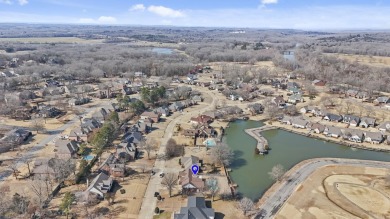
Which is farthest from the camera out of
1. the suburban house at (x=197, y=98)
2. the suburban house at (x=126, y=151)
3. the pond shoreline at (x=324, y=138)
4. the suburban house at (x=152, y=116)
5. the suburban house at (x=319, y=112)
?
the suburban house at (x=197, y=98)

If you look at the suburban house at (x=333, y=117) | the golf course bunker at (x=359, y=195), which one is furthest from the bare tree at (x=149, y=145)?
the suburban house at (x=333, y=117)

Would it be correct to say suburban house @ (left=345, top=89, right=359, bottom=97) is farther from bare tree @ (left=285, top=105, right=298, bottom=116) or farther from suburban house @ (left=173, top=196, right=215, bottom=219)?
suburban house @ (left=173, top=196, right=215, bottom=219)

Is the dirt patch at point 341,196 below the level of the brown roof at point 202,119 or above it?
below

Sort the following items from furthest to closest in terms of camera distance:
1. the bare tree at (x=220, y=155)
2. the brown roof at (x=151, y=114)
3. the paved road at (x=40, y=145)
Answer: the brown roof at (x=151, y=114) < the paved road at (x=40, y=145) < the bare tree at (x=220, y=155)

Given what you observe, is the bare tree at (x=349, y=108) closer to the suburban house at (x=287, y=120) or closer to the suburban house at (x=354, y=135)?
the suburban house at (x=354, y=135)

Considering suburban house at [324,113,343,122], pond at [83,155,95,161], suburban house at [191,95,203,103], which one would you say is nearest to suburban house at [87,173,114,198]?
pond at [83,155,95,161]

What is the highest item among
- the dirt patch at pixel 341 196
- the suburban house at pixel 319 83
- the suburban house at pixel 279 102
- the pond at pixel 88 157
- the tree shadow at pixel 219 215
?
the suburban house at pixel 319 83

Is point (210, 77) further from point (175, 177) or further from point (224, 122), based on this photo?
point (175, 177)

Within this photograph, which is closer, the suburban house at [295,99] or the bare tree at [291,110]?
the bare tree at [291,110]

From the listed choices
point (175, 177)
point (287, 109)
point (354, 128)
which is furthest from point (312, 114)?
point (175, 177)
